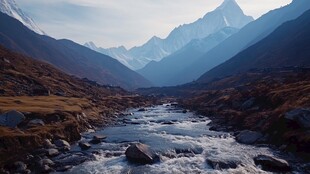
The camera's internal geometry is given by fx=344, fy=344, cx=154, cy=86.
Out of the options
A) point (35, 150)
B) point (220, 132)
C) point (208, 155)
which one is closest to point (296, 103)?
point (220, 132)

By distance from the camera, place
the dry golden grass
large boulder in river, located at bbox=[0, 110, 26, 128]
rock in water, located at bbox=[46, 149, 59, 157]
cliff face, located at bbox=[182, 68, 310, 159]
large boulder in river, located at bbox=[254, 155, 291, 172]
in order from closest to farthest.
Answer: large boulder in river, located at bbox=[254, 155, 291, 172], rock in water, located at bbox=[46, 149, 59, 157], cliff face, located at bbox=[182, 68, 310, 159], large boulder in river, located at bbox=[0, 110, 26, 128], the dry golden grass

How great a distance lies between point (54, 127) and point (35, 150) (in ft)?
35.8

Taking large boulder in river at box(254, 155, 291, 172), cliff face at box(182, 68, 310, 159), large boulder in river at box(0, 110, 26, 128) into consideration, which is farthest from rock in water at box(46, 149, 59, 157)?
cliff face at box(182, 68, 310, 159)

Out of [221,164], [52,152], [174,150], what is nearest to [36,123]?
[52,152]

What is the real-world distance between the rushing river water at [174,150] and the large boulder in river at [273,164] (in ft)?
3.21

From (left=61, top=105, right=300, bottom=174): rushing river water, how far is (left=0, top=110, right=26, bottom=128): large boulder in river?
1253 centimetres

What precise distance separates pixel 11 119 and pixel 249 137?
3924 cm

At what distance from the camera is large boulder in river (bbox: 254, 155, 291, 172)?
40.4 meters

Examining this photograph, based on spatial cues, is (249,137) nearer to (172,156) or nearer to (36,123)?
(172,156)

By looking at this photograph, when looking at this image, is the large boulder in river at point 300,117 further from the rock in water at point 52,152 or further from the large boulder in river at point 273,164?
the rock in water at point 52,152

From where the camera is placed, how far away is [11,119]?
55.9 metres

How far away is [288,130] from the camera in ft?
177

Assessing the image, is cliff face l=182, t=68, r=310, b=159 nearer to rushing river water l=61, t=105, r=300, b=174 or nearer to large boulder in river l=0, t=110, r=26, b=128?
rushing river water l=61, t=105, r=300, b=174

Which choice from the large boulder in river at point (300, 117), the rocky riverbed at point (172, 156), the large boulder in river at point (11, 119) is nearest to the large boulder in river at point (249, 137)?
the rocky riverbed at point (172, 156)
